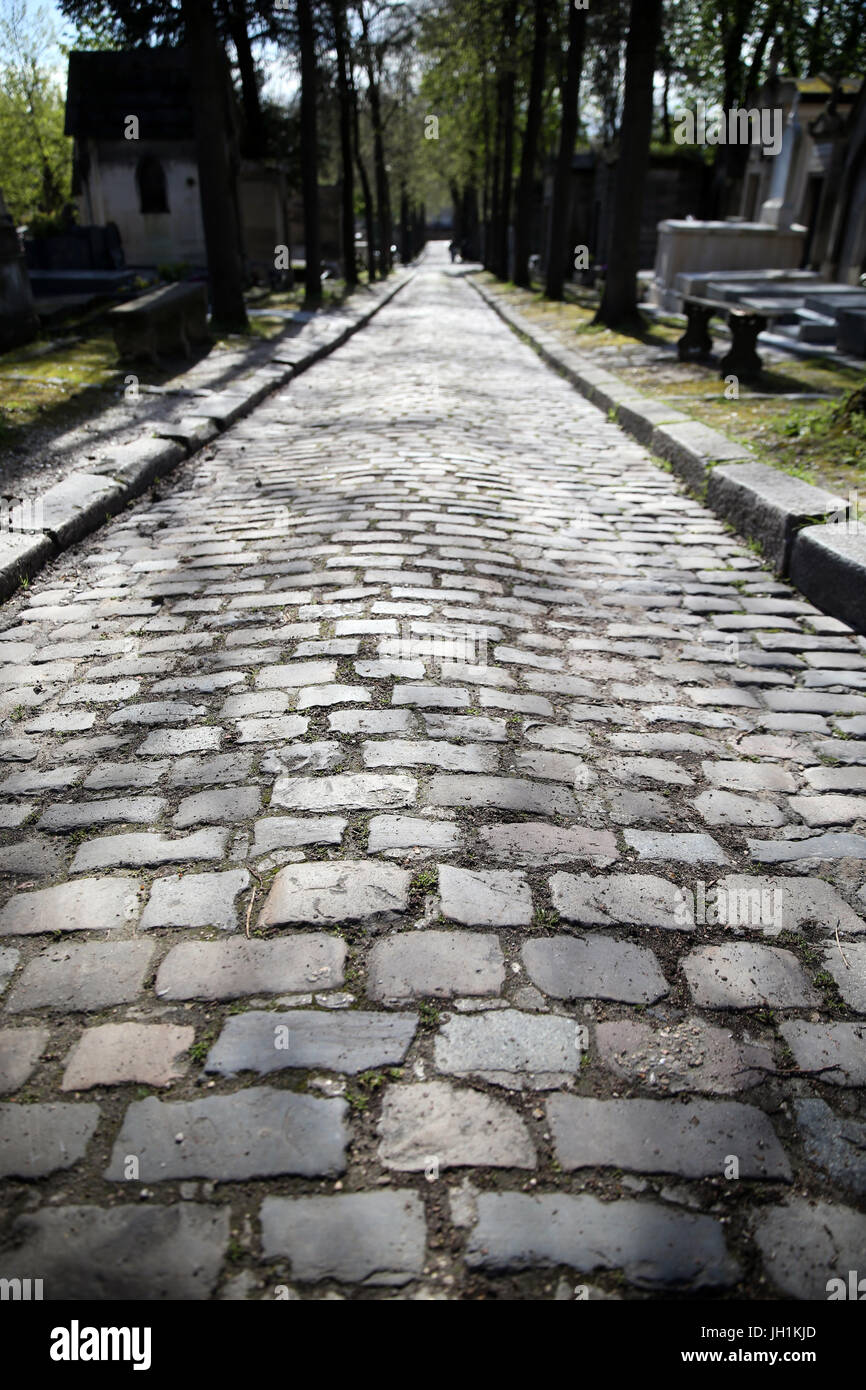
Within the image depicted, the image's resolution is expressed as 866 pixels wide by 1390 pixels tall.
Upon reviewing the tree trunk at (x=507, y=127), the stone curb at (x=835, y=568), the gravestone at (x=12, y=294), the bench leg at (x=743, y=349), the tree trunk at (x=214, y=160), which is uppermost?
the tree trunk at (x=507, y=127)

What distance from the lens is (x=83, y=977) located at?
84.8 inches

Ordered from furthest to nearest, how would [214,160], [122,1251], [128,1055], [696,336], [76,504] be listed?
1. [214,160]
2. [696,336]
3. [76,504]
4. [128,1055]
5. [122,1251]

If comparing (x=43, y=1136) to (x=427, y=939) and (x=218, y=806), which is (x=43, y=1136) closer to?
(x=427, y=939)

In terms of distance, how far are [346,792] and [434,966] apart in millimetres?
755

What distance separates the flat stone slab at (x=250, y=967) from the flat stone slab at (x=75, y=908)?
0.74 ft

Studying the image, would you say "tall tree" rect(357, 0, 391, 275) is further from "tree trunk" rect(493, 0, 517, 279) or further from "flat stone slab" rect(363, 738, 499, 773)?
"flat stone slab" rect(363, 738, 499, 773)

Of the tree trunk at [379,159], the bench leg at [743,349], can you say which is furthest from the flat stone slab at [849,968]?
the tree trunk at [379,159]

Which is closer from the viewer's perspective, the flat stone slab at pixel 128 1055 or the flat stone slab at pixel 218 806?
the flat stone slab at pixel 128 1055

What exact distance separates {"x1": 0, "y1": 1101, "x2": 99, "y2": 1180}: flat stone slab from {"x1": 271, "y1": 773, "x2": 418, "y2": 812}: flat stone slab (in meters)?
1.07

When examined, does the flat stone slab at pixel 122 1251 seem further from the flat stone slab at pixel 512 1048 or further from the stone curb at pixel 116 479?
the stone curb at pixel 116 479

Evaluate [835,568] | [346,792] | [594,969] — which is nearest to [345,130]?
[835,568]

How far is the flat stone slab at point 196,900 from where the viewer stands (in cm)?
232

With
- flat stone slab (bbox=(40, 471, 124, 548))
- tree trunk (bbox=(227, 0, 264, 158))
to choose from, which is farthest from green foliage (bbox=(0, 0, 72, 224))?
flat stone slab (bbox=(40, 471, 124, 548))

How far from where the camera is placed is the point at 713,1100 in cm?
189
